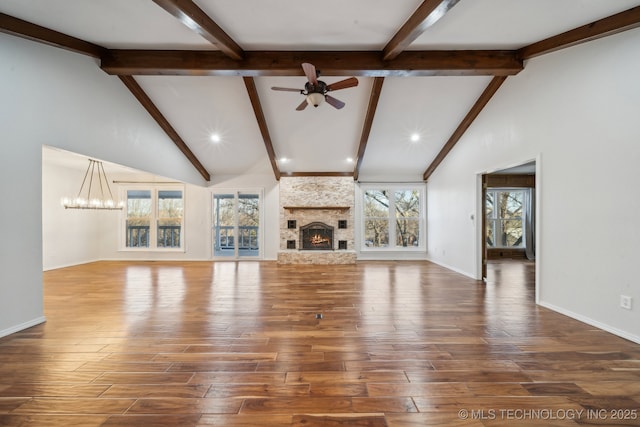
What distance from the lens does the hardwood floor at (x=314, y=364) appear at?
1.72 meters

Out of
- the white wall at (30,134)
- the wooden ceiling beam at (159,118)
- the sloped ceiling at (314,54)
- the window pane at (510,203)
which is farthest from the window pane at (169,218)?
the window pane at (510,203)

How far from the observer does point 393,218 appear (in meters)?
7.90

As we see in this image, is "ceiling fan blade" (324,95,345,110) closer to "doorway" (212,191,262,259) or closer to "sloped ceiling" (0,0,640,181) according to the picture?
"sloped ceiling" (0,0,640,181)

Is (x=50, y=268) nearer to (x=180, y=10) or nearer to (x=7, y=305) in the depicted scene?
(x=7, y=305)

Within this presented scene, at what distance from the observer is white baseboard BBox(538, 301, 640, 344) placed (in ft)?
8.74

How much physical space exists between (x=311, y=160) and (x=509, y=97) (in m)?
4.29

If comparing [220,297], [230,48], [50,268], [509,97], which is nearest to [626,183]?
[509,97]

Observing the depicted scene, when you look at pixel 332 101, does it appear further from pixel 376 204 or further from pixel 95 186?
pixel 95 186

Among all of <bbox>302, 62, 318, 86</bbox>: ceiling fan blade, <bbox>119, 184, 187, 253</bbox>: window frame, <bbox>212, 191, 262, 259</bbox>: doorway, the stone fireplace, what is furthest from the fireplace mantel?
<bbox>302, 62, 318, 86</bbox>: ceiling fan blade

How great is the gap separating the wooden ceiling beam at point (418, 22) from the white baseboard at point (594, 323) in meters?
3.68

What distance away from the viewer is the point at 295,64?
12.7ft

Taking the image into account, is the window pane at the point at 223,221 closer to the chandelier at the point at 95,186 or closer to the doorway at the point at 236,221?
the doorway at the point at 236,221

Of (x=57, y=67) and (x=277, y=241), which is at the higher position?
(x=57, y=67)

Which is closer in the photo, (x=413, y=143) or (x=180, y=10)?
(x=180, y=10)
